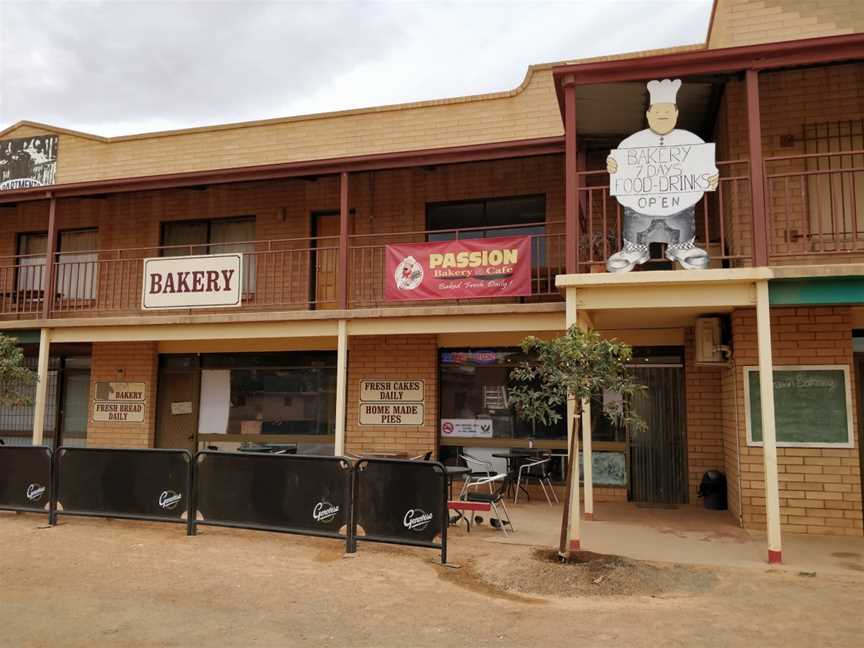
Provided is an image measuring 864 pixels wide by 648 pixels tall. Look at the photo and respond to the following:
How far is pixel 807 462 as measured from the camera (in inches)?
348

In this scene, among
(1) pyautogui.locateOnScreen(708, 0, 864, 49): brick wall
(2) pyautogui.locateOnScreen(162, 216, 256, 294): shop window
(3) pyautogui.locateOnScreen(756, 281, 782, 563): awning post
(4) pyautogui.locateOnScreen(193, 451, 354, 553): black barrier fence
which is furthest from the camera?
(2) pyautogui.locateOnScreen(162, 216, 256, 294): shop window

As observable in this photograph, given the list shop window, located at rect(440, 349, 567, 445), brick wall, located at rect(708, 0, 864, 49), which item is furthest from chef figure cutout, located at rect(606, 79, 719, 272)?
shop window, located at rect(440, 349, 567, 445)

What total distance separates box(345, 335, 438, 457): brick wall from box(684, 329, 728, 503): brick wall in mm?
4026

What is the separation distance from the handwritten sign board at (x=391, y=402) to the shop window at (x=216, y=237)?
122 inches

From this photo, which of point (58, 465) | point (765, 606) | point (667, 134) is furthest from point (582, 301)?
point (58, 465)

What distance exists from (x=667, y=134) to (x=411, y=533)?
534 centimetres

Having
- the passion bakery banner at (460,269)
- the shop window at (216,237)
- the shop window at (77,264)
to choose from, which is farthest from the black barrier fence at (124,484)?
the shop window at (77,264)

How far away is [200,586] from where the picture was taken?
646 cm

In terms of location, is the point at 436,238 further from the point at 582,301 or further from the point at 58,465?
the point at 58,465

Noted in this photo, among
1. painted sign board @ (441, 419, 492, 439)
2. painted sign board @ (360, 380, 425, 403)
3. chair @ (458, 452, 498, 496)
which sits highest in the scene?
painted sign board @ (360, 380, 425, 403)

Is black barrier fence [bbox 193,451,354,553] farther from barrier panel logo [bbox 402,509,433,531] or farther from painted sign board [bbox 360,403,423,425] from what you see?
painted sign board [bbox 360,403,423,425]

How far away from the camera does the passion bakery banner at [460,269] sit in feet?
31.9

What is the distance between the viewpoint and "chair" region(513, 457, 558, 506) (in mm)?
10852

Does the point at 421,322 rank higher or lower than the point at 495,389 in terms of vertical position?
higher
